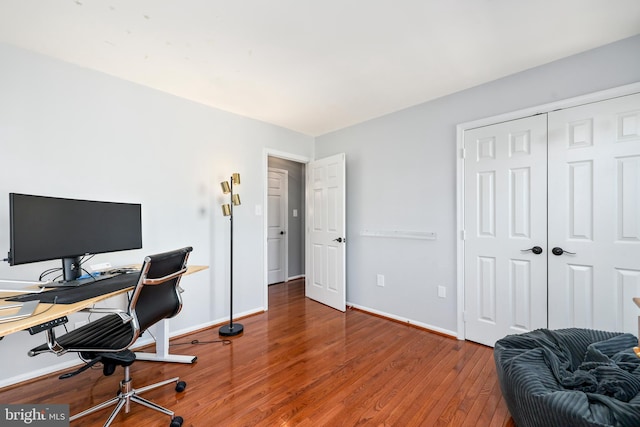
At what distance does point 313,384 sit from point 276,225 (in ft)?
10.9

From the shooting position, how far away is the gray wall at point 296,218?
5301 millimetres

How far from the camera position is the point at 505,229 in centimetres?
248

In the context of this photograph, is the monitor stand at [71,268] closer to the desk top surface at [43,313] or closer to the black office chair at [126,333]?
the desk top surface at [43,313]

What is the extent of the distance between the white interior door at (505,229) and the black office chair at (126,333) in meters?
2.53

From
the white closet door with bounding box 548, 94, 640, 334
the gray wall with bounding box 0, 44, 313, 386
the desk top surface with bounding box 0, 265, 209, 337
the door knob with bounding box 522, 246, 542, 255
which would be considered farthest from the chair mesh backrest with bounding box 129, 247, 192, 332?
the white closet door with bounding box 548, 94, 640, 334

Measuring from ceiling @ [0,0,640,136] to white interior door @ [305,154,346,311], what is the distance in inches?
50.2

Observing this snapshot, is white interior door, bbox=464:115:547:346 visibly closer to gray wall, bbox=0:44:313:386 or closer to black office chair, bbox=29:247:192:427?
gray wall, bbox=0:44:313:386

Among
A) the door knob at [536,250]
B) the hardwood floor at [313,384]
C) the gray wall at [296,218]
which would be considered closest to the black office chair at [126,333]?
the hardwood floor at [313,384]

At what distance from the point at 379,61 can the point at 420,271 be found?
2.13 metres

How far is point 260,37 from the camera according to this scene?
1.95 metres

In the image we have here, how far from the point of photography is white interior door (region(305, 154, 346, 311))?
3.63 meters

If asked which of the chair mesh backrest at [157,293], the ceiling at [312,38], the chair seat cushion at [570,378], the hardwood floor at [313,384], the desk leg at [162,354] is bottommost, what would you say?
the hardwood floor at [313,384]

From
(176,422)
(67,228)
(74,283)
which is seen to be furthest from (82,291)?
(176,422)

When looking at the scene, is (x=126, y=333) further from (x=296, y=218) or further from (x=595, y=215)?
(x=296, y=218)
